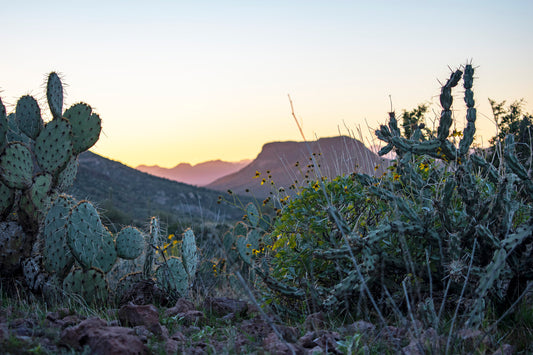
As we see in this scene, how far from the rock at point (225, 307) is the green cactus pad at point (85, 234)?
5.30ft

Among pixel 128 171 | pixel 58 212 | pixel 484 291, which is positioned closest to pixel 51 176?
pixel 58 212

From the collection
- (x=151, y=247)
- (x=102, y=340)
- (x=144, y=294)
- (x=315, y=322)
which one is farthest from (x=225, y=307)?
(x=151, y=247)

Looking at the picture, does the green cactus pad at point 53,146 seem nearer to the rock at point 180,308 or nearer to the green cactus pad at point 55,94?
the green cactus pad at point 55,94

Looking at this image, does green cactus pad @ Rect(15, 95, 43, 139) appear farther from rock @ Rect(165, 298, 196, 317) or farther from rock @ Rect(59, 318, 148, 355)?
rock @ Rect(59, 318, 148, 355)

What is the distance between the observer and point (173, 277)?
545 cm

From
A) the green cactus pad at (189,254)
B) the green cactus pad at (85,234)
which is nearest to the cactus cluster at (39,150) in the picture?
the green cactus pad at (85,234)

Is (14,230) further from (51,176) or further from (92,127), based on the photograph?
(92,127)

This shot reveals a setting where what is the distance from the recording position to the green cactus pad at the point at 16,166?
517 cm

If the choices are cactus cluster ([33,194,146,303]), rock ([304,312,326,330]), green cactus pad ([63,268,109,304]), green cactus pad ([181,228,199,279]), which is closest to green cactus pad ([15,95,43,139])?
cactus cluster ([33,194,146,303])

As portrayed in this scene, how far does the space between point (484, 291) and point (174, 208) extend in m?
27.9

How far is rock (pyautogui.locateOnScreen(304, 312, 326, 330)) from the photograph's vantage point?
354 cm

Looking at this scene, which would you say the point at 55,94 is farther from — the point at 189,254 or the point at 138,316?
the point at 138,316

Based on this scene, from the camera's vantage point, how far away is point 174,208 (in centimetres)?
3011

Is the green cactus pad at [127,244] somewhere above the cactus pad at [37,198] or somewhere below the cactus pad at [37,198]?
below
